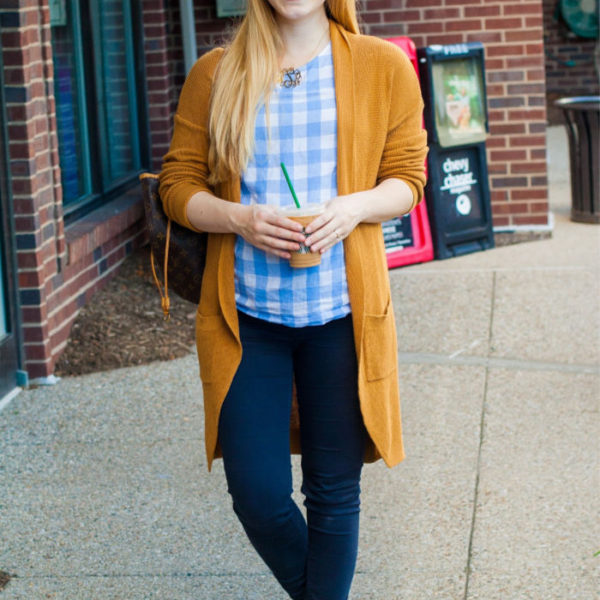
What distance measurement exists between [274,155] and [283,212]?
0.65 ft

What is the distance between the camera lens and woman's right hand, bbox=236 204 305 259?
2.62 metres

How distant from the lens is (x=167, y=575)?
3.74 meters

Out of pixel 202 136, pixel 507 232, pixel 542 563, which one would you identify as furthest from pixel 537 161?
pixel 202 136

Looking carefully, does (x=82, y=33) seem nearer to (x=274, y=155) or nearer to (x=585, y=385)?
(x=585, y=385)

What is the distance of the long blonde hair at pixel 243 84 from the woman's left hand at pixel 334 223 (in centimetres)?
26

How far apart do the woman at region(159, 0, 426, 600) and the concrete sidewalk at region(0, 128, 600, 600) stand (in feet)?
2.90

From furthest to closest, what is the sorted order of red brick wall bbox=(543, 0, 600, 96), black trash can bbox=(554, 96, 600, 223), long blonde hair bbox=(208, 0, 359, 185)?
1. red brick wall bbox=(543, 0, 600, 96)
2. black trash can bbox=(554, 96, 600, 223)
3. long blonde hair bbox=(208, 0, 359, 185)

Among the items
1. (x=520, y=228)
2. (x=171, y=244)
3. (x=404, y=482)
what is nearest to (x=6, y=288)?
(x=404, y=482)

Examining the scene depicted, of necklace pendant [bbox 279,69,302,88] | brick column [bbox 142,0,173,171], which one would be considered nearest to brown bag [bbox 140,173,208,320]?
necklace pendant [bbox 279,69,302,88]

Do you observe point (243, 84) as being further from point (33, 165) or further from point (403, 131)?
point (33, 165)

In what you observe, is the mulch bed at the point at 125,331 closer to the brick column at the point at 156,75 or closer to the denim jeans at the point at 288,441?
the brick column at the point at 156,75

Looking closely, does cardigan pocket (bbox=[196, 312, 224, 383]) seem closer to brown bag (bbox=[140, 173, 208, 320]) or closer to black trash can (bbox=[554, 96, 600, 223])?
brown bag (bbox=[140, 173, 208, 320])

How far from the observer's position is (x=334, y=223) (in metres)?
2.65

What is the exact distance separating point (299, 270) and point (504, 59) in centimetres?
618
